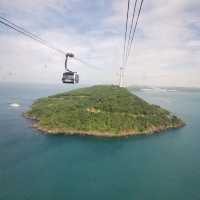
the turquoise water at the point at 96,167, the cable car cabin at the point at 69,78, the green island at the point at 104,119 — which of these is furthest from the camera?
the green island at the point at 104,119

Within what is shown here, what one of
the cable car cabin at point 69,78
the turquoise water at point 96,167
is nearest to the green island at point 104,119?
the turquoise water at point 96,167

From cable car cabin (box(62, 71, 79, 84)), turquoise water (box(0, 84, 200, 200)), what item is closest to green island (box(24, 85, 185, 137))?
turquoise water (box(0, 84, 200, 200))

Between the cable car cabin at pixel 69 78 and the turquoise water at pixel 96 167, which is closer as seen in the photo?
the cable car cabin at pixel 69 78

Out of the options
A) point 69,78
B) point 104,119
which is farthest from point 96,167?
point 104,119

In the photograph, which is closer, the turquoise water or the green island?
the turquoise water

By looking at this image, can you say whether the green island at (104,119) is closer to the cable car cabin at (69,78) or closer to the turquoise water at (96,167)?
Result: the turquoise water at (96,167)

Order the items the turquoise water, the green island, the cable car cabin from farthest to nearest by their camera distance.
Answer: the green island < the turquoise water < the cable car cabin

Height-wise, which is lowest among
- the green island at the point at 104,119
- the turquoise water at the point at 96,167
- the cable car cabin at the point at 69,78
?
the turquoise water at the point at 96,167

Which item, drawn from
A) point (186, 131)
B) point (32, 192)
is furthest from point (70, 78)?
point (186, 131)

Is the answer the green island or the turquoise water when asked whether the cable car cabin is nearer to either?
the turquoise water
